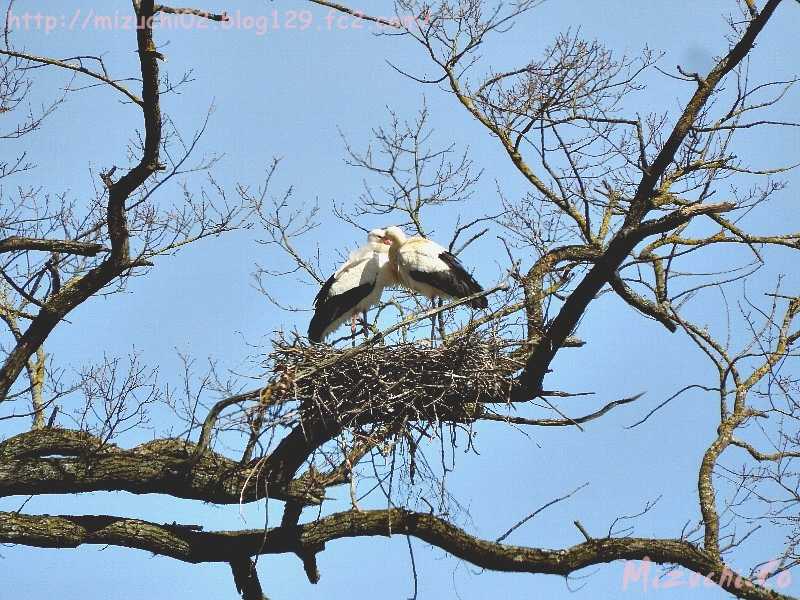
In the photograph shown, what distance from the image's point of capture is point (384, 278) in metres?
9.18

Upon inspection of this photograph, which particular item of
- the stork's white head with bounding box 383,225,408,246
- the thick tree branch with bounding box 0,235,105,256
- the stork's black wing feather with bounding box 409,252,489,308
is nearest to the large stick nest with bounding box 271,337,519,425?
the thick tree branch with bounding box 0,235,105,256

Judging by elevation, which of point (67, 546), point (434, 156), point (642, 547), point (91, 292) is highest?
point (434, 156)

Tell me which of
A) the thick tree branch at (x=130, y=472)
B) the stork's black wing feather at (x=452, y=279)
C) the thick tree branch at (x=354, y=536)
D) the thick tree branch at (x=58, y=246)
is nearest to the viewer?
the thick tree branch at (x=354, y=536)

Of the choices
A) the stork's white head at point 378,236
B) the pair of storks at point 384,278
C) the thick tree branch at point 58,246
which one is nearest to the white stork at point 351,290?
the pair of storks at point 384,278

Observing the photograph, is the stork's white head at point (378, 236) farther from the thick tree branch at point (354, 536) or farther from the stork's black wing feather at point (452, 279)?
the thick tree branch at point (354, 536)

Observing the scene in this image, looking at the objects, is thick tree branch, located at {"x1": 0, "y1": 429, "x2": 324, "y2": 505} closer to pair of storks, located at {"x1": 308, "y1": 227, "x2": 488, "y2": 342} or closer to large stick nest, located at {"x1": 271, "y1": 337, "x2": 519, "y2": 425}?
large stick nest, located at {"x1": 271, "y1": 337, "x2": 519, "y2": 425}

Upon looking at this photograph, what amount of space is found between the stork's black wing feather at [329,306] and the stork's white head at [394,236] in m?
0.53

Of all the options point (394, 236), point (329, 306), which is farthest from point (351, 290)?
point (394, 236)

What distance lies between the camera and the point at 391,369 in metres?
6.49

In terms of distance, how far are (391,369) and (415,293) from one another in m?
2.71

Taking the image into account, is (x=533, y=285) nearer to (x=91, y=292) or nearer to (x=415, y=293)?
(x=415, y=293)

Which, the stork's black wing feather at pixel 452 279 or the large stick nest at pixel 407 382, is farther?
the stork's black wing feather at pixel 452 279

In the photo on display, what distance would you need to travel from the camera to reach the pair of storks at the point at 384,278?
348 inches

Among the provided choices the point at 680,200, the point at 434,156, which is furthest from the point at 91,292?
the point at 680,200
